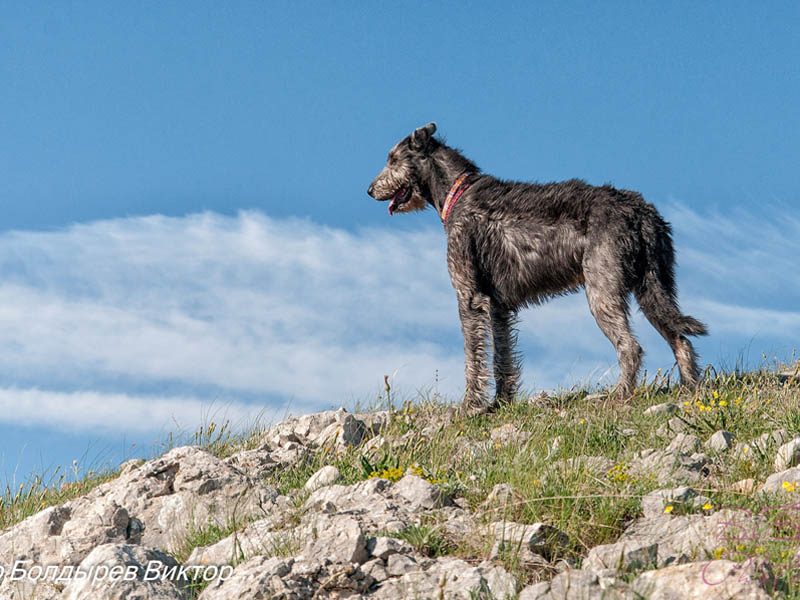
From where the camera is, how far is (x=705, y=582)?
3893 mm

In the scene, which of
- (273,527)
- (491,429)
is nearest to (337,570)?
(273,527)

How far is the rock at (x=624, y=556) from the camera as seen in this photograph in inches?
173

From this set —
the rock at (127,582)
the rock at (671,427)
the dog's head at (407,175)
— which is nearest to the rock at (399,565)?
the rock at (127,582)

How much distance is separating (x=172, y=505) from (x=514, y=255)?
517 cm

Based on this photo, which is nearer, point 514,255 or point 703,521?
point 703,521

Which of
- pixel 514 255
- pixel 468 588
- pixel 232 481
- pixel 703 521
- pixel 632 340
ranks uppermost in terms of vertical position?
pixel 514 255

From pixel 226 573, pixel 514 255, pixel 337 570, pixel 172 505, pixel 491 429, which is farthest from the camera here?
pixel 514 255

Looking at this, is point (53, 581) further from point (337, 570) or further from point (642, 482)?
point (642, 482)

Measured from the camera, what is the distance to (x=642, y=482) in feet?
18.1

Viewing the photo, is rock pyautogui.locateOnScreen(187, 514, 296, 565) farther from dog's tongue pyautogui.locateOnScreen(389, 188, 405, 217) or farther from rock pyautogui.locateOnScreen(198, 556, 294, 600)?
dog's tongue pyautogui.locateOnScreen(389, 188, 405, 217)

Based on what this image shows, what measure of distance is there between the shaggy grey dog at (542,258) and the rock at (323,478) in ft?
11.1

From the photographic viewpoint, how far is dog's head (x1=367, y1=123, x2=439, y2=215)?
36.7 feet

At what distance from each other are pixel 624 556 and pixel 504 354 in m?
5.96

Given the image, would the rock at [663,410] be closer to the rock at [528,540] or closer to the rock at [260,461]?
the rock at [528,540]
